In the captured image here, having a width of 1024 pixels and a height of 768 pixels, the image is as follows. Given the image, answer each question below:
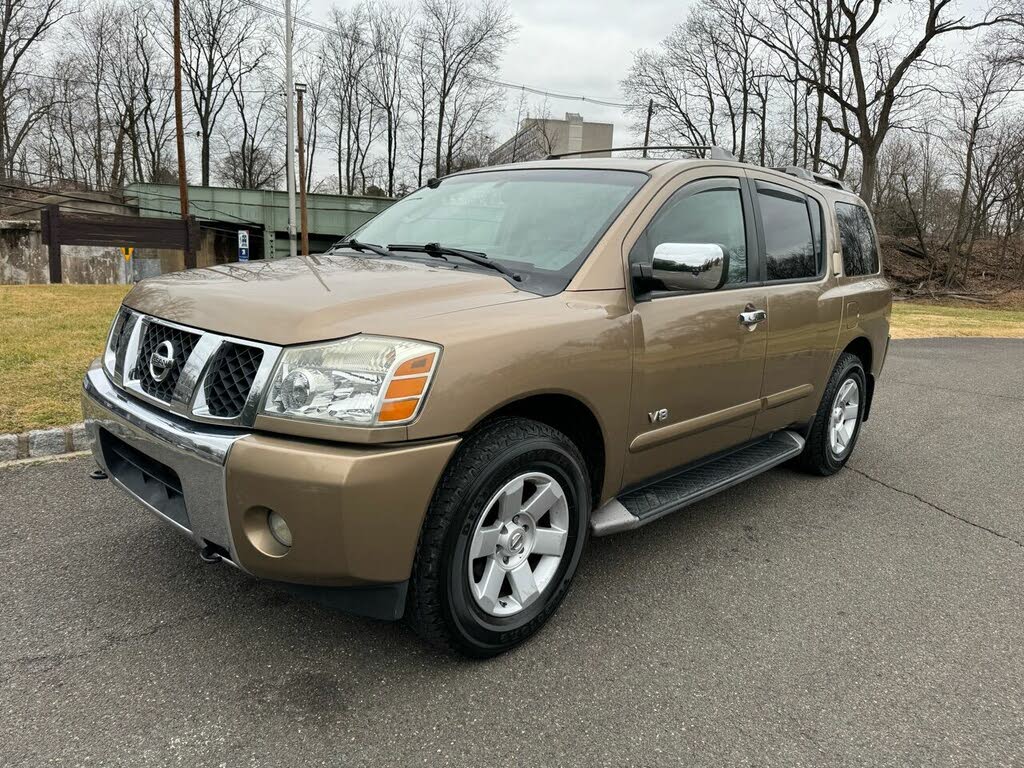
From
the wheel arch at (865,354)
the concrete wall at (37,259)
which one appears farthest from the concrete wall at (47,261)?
the wheel arch at (865,354)

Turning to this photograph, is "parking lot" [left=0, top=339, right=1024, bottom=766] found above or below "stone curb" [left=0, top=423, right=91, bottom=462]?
below

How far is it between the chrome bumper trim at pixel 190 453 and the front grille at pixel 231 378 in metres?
0.07

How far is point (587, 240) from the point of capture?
2895 mm

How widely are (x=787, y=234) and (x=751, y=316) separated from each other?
83 cm

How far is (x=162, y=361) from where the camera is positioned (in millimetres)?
2383

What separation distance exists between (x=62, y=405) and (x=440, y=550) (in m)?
3.98

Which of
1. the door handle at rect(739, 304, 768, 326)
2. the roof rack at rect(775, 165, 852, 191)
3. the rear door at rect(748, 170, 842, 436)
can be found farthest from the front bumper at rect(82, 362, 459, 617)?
the roof rack at rect(775, 165, 852, 191)

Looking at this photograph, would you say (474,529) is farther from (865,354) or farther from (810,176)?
(865,354)

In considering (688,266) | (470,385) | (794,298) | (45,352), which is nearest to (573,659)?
(470,385)

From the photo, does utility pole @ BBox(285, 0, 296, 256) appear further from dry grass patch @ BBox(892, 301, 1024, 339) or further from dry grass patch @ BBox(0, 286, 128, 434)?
dry grass patch @ BBox(892, 301, 1024, 339)

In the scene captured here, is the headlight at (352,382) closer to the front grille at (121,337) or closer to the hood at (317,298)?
the hood at (317,298)

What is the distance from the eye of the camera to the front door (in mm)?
2908

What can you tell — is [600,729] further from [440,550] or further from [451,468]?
[451,468]

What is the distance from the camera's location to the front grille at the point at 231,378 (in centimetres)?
215
